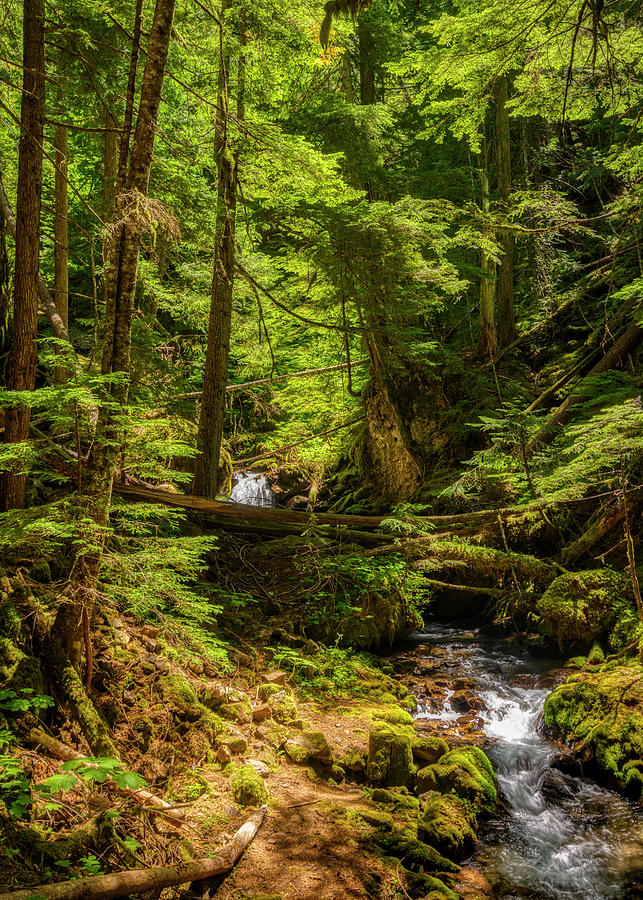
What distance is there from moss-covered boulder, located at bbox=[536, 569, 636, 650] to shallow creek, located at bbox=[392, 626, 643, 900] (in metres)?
0.61

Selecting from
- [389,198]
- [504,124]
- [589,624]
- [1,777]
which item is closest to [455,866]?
[1,777]

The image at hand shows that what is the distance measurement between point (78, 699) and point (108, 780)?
62cm

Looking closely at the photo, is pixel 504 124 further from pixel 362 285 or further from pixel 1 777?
pixel 1 777

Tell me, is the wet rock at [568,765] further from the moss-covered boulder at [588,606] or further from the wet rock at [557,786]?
the moss-covered boulder at [588,606]

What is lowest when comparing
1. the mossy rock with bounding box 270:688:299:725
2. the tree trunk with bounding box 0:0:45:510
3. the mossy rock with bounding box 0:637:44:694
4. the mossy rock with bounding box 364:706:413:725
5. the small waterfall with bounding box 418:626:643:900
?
the small waterfall with bounding box 418:626:643:900

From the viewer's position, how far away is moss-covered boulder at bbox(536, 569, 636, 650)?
7594 mm

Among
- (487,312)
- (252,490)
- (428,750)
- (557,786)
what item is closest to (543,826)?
(557,786)

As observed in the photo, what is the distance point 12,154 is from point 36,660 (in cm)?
953

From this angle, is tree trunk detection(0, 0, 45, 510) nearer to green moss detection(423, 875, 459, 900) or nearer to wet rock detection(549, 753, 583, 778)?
green moss detection(423, 875, 459, 900)

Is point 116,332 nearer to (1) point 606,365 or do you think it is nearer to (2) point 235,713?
(2) point 235,713

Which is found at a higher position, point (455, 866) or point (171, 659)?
point (171, 659)

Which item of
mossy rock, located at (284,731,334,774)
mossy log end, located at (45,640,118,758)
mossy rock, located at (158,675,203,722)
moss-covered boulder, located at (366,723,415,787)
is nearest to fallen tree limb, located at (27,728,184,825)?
mossy log end, located at (45,640,118,758)

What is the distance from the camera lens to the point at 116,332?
396 cm

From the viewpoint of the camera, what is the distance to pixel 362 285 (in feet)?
31.3
